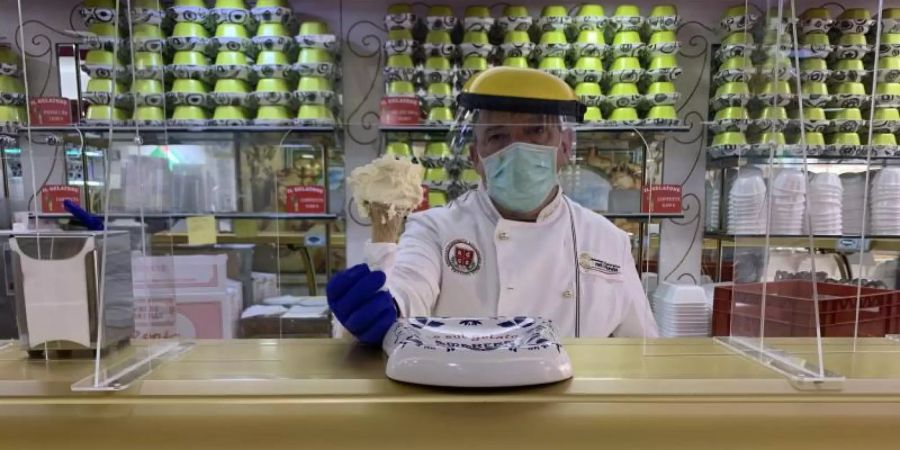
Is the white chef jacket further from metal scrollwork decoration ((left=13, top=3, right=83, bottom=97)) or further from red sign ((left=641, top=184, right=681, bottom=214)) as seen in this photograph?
metal scrollwork decoration ((left=13, top=3, right=83, bottom=97))

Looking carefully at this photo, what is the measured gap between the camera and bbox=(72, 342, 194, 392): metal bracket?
0.54m

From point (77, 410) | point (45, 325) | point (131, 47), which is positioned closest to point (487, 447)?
point (77, 410)

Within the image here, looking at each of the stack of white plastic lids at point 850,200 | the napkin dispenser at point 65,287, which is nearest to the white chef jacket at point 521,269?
the napkin dispenser at point 65,287

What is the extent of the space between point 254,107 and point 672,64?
2.03 meters

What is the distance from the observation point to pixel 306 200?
1.71 metres

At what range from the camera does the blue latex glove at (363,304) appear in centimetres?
67

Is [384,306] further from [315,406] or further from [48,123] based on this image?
[48,123]

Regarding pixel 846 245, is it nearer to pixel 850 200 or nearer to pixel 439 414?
pixel 850 200

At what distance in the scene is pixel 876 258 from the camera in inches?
76.2

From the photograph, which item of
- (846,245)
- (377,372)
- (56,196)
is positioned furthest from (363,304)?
(846,245)

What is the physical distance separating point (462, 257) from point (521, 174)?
0.39 metres

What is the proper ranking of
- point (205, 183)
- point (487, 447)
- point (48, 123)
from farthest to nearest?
point (205, 183), point (48, 123), point (487, 447)

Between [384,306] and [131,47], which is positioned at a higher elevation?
[131,47]

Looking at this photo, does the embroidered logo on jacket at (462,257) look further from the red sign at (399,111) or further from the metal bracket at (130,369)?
the metal bracket at (130,369)
